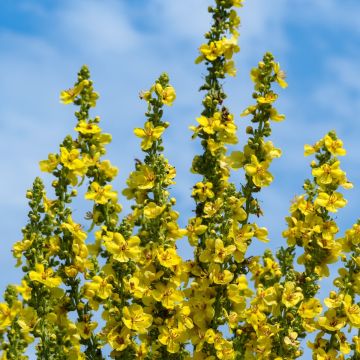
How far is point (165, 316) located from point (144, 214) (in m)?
1.30

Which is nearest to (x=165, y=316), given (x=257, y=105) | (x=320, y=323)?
(x=320, y=323)

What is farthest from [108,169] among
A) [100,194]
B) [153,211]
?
[153,211]

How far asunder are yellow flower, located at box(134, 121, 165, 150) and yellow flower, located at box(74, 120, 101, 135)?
0.64 meters

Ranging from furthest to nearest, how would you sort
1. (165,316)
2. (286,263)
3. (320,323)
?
(286,263), (320,323), (165,316)

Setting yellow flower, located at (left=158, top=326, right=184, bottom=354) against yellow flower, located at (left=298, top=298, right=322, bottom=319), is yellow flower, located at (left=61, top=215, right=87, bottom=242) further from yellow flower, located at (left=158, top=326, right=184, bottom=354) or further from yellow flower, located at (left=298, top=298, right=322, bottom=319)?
yellow flower, located at (left=298, top=298, right=322, bottom=319)

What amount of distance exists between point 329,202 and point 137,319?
10.8 feet

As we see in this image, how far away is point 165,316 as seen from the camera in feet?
Result: 35.3

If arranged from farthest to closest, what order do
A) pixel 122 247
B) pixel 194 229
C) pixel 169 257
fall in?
pixel 194 229
pixel 122 247
pixel 169 257

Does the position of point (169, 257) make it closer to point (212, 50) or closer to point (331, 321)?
point (331, 321)

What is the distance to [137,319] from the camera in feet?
34.2

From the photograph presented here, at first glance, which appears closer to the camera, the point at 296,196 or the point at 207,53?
the point at 207,53

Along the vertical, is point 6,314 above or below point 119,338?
above

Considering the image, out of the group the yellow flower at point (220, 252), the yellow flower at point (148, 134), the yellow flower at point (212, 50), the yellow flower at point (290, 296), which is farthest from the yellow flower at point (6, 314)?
the yellow flower at point (212, 50)

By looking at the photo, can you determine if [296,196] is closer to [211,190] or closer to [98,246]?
[211,190]
